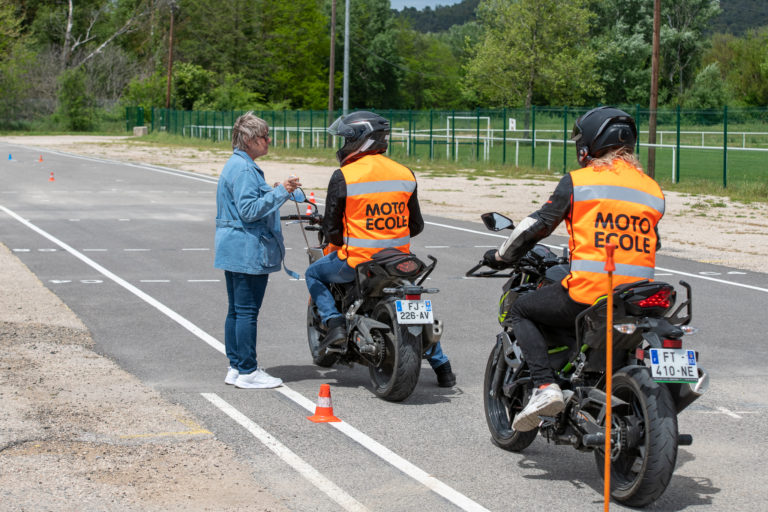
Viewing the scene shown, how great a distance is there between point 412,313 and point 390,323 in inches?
10.1

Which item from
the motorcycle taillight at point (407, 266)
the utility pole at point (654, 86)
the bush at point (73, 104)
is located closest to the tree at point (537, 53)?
the bush at point (73, 104)

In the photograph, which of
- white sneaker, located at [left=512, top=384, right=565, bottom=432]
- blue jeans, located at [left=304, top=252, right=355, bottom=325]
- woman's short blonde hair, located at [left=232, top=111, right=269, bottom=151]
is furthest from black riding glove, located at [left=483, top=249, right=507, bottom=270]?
woman's short blonde hair, located at [left=232, top=111, right=269, bottom=151]

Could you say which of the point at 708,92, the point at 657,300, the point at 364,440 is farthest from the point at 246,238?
the point at 708,92

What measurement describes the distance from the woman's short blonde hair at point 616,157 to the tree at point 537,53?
71.5 meters

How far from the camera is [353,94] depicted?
112 metres

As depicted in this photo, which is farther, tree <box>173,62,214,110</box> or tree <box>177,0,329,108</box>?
tree <box>177,0,329,108</box>

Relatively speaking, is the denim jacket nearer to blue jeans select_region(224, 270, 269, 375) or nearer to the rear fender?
blue jeans select_region(224, 270, 269, 375)

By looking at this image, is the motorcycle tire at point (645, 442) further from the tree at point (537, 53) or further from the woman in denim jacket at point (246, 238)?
the tree at point (537, 53)

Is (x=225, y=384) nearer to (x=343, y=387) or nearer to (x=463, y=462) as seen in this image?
(x=343, y=387)

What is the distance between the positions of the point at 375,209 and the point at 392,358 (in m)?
0.95

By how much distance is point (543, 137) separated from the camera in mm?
46344

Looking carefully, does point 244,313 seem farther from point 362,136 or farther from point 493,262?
point 493,262

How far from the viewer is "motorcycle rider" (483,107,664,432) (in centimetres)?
502

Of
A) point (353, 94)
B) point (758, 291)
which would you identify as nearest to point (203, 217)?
point (758, 291)
